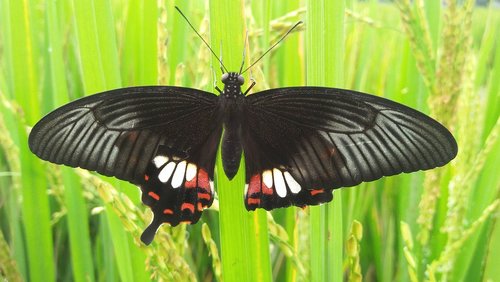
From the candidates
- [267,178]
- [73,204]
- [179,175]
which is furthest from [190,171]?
[73,204]

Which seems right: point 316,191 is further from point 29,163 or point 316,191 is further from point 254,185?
point 29,163

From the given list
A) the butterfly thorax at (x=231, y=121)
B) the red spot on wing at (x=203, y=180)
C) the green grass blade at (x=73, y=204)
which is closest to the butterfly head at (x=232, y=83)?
the butterfly thorax at (x=231, y=121)

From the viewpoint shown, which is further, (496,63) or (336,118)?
(496,63)

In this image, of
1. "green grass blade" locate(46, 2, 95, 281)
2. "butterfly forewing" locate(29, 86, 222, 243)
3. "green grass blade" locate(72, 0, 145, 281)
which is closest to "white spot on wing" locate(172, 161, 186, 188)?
"butterfly forewing" locate(29, 86, 222, 243)

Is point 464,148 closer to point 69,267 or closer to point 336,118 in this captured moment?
point 336,118

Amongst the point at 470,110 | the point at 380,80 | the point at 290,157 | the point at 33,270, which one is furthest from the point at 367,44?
the point at 33,270

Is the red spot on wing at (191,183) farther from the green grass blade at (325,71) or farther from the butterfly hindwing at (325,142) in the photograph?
the green grass blade at (325,71)
